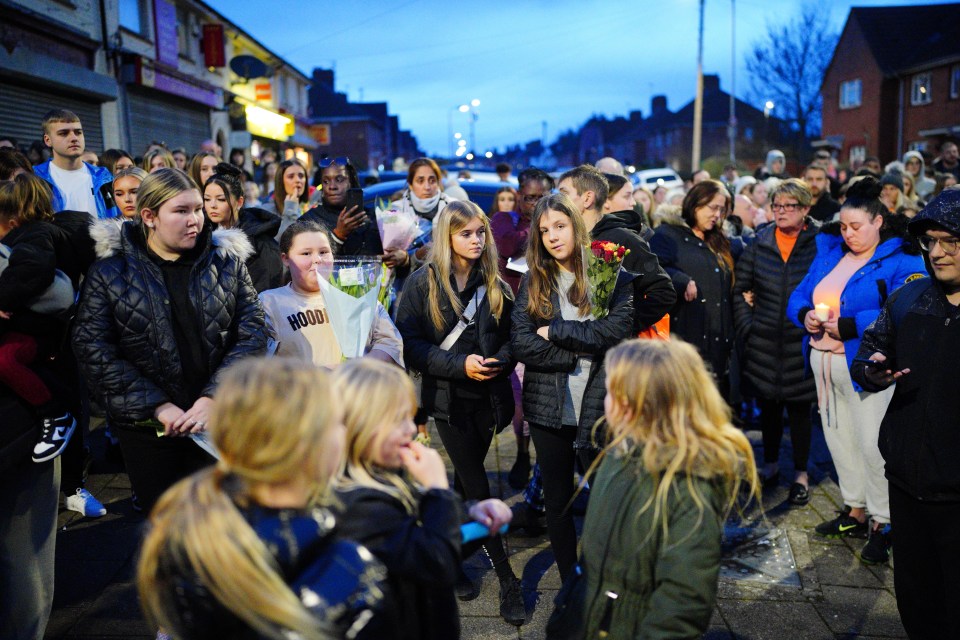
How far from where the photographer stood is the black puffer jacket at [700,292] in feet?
20.3

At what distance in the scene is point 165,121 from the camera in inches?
795

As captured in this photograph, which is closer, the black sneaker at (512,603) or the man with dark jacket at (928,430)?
the man with dark jacket at (928,430)

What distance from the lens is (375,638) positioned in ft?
6.66

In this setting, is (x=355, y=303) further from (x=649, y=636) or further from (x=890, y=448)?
(x=890, y=448)

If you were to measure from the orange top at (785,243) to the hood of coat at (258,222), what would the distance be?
3.69 metres

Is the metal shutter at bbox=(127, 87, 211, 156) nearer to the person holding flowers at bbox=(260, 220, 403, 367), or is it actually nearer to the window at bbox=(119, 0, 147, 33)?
the window at bbox=(119, 0, 147, 33)

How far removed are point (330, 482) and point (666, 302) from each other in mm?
2929

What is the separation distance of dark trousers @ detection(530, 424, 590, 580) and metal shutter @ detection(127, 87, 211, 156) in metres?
16.2

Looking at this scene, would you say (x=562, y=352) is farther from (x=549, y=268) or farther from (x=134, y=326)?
(x=134, y=326)

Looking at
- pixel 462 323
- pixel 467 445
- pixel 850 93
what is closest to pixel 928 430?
pixel 467 445

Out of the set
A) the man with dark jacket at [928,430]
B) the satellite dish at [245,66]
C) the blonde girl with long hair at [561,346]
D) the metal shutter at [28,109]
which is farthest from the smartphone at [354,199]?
the satellite dish at [245,66]

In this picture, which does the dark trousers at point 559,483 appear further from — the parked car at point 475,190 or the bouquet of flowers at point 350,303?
the parked car at point 475,190

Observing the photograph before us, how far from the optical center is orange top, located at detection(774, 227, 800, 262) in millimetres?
5859

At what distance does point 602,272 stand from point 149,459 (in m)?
2.30
